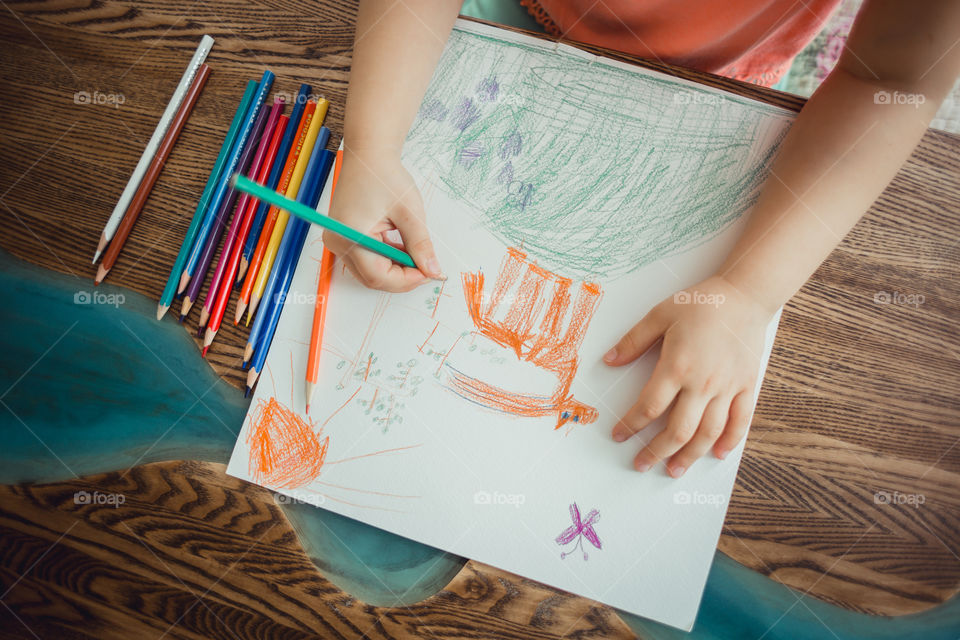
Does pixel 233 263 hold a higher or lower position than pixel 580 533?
higher

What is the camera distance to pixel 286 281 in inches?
21.6

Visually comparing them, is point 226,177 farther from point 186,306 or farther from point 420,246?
point 420,246

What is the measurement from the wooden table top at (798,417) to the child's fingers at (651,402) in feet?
0.35

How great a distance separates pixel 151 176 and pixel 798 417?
77 centimetres

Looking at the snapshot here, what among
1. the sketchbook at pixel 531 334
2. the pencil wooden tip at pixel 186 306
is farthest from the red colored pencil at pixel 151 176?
the sketchbook at pixel 531 334

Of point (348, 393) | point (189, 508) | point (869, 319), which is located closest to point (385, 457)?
point (348, 393)

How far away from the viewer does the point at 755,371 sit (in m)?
0.49

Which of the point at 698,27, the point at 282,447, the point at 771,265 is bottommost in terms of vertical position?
the point at 282,447

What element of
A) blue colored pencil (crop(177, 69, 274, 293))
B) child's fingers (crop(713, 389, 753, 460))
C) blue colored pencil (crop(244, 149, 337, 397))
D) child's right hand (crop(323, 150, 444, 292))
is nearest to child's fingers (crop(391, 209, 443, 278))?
child's right hand (crop(323, 150, 444, 292))

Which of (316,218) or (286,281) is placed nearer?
(316,218)

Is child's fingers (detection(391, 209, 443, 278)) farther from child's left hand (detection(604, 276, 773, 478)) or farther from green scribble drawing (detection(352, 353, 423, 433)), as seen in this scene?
child's left hand (detection(604, 276, 773, 478))

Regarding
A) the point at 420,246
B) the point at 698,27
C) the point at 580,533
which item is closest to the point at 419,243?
the point at 420,246

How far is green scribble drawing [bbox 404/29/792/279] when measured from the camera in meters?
0.52

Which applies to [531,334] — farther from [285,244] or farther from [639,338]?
[285,244]
